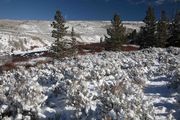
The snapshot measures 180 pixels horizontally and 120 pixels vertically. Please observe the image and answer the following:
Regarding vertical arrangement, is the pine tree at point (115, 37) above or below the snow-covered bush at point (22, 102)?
below

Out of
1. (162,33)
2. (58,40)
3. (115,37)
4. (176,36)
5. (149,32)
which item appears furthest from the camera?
(149,32)

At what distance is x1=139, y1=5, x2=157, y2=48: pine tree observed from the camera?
219 feet

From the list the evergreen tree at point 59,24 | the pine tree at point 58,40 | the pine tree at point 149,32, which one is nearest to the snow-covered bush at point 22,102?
the pine tree at point 58,40

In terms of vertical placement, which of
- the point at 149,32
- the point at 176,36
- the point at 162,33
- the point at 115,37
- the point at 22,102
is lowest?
the point at 176,36

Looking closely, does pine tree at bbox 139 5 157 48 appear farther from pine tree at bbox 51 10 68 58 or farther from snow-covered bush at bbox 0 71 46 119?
snow-covered bush at bbox 0 71 46 119

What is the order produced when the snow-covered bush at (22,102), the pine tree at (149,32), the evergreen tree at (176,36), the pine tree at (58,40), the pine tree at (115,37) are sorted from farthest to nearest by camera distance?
1. the pine tree at (149,32)
2. the evergreen tree at (176,36)
3. the pine tree at (115,37)
4. the pine tree at (58,40)
5. the snow-covered bush at (22,102)

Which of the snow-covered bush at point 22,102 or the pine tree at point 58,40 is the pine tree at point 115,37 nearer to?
the pine tree at point 58,40

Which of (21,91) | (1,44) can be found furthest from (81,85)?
(1,44)

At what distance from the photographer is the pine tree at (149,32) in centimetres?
6684

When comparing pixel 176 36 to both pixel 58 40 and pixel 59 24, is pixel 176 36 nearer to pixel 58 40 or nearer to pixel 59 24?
pixel 59 24

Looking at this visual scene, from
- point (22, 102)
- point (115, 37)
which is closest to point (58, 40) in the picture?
point (115, 37)

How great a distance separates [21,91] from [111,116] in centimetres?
354

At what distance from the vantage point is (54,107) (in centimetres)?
992

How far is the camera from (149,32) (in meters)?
67.8
